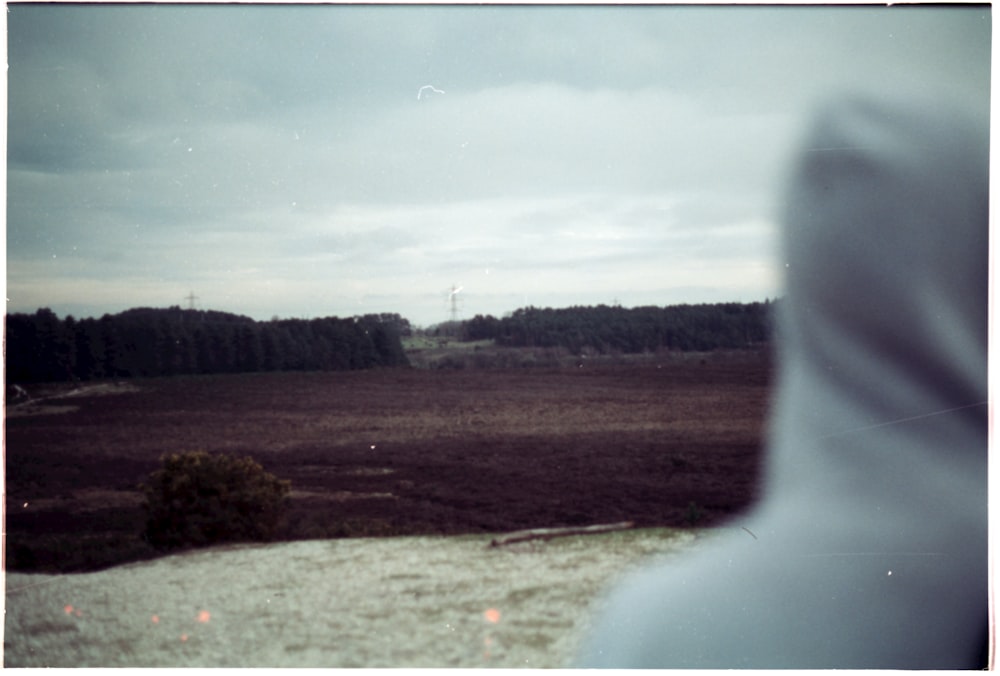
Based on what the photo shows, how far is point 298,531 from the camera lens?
2.86 meters

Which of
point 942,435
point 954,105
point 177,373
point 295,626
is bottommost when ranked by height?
point 295,626

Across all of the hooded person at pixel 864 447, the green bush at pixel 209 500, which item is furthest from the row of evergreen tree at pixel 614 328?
the green bush at pixel 209 500

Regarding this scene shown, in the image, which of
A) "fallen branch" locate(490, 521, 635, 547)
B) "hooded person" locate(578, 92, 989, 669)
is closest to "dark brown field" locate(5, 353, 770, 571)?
"fallen branch" locate(490, 521, 635, 547)

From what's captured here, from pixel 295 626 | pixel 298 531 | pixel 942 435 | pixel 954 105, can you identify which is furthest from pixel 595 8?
pixel 295 626

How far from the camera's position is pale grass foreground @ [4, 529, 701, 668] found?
8.36 feet

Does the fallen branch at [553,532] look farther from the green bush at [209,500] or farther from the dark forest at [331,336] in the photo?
the green bush at [209,500]

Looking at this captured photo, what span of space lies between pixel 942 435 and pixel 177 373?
3.05 metres

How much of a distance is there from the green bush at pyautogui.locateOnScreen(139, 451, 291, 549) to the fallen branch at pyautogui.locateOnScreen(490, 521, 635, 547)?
913 mm

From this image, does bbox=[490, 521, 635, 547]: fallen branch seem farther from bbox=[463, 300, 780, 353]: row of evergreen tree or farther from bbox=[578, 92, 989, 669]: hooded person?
bbox=[463, 300, 780, 353]: row of evergreen tree

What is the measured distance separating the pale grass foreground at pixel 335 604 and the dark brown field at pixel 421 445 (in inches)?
4.1

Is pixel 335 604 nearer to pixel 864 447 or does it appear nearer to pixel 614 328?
pixel 614 328

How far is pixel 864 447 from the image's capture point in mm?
2742

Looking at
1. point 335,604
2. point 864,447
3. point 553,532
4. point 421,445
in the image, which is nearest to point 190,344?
point 421,445

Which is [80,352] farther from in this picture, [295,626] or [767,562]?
[767,562]
